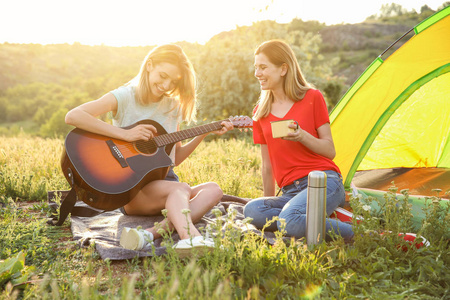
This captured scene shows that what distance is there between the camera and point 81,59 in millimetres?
38438

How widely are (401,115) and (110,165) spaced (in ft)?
10.4

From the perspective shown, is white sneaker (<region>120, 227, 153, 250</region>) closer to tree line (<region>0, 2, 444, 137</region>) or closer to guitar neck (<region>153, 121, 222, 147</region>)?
guitar neck (<region>153, 121, 222, 147</region>)

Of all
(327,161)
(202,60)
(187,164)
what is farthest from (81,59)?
(327,161)

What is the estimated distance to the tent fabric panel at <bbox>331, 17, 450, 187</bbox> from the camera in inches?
146

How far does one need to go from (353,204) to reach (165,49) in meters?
1.88

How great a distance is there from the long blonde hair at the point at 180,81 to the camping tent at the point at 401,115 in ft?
4.76

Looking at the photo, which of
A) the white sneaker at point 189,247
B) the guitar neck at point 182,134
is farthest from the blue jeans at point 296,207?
the guitar neck at point 182,134

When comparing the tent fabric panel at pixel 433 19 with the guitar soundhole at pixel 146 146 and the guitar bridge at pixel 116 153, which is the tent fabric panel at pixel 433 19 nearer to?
the guitar soundhole at pixel 146 146

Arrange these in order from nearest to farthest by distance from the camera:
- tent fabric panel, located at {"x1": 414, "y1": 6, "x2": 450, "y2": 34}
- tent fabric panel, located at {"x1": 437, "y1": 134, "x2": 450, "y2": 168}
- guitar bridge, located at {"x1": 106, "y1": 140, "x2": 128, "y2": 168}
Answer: guitar bridge, located at {"x1": 106, "y1": 140, "x2": 128, "y2": 168}
tent fabric panel, located at {"x1": 414, "y1": 6, "x2": 450, "y2": 34}
tent fabric panel, located at {"x1": 437, "y1": 134, "x2": 450, "y2": 168}

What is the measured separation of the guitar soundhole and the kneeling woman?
56 mm

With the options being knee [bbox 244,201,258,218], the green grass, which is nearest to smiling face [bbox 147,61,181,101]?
knee [bbox 244,201,258,218]

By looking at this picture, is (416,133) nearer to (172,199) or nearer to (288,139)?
(288,139)

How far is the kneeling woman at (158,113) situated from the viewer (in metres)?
3.06

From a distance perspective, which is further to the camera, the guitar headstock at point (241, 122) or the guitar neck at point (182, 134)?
the guitar headstock at point (241, 122)
